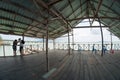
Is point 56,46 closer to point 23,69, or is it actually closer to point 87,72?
point 23,69

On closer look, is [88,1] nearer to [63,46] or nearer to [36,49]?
[36,49]

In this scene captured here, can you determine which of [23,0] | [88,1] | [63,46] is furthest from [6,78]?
[63,46]

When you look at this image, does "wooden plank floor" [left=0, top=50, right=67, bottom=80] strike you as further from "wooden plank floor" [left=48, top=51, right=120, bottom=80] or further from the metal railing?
the metal railing

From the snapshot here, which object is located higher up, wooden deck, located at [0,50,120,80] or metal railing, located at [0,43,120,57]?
metal railing, located at [0,43,120,57]

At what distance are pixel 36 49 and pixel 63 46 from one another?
5969mm

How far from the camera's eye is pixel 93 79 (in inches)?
179

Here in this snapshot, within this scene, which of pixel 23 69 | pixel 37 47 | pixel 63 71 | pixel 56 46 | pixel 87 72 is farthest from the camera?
pixel 56 46

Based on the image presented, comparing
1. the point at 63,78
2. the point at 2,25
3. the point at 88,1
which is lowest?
the point at 63,78

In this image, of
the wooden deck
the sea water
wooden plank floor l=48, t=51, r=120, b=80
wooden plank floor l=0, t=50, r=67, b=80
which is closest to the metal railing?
the sea water

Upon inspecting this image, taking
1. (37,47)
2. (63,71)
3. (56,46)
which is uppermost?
(37,47)

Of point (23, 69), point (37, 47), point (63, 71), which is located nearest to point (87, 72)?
point (63, 71)

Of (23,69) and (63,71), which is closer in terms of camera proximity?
(63,71)

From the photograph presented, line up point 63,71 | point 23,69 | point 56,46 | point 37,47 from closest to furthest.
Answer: point 63,71 → point 23,69 → point 37,47 → point 56,46

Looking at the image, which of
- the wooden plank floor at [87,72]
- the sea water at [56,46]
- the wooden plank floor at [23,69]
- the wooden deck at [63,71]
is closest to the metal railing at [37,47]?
the sea water at [56,46]
